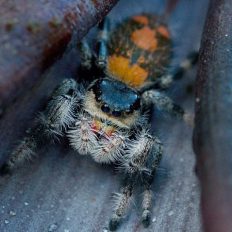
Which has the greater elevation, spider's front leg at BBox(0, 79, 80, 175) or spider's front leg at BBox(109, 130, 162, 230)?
spider's front leg at BBox(0, 79, 80, 175)

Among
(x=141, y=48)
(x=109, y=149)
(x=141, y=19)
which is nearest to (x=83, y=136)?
(x=109, y=149)

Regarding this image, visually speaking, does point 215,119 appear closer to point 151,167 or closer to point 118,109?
point 151,167

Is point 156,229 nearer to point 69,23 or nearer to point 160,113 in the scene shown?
point 160,113

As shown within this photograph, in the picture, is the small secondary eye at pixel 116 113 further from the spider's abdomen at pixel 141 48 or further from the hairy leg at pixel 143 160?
the spider's abdomen at pixel 141 48

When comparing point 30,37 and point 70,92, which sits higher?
point 30,37

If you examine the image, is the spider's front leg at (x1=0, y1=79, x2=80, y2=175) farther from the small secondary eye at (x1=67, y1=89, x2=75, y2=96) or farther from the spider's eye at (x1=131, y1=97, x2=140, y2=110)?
the spider's eye at (x1=131, y1=97, x2=140, y2=110)

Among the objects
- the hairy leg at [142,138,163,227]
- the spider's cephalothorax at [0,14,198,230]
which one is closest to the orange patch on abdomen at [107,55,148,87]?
the spider's cephalothorax at [0,14,198,230]

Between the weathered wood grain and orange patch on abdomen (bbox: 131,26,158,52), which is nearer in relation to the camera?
the weathered wood grain

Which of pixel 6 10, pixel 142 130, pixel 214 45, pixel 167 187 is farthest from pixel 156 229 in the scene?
pixel 6 10

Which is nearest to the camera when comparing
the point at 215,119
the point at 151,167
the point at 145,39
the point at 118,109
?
the point at 215,119
